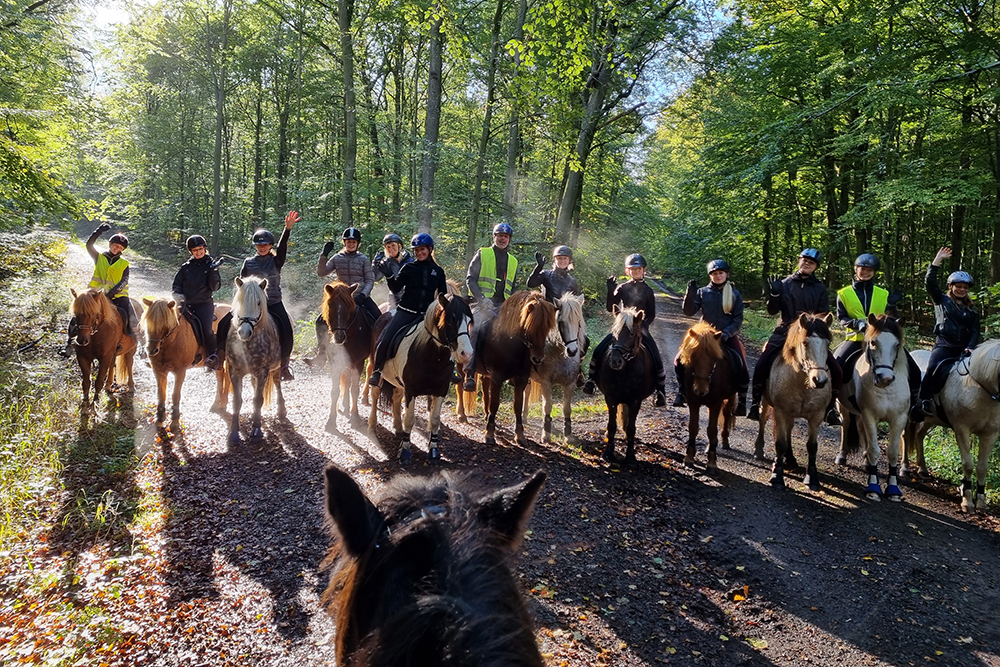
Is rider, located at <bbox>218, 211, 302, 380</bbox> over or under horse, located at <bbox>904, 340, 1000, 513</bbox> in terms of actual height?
over

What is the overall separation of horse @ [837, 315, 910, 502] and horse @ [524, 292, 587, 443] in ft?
11.8

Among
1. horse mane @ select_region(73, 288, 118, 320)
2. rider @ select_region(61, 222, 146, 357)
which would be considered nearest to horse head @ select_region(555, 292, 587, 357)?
horse mane @ select_region(73, 288, 118, 320)

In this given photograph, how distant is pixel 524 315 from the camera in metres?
7.30

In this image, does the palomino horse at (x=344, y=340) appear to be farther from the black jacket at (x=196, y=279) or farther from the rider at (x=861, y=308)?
the rider at (x=861, y=308)

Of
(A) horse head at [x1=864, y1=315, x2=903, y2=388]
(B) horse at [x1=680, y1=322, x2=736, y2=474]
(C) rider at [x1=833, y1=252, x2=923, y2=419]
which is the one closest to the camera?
(A) horse head at [x1=864, y1=315, x2=903, y2=388]

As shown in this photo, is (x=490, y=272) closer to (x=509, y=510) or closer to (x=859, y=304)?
(x=859, y=304)

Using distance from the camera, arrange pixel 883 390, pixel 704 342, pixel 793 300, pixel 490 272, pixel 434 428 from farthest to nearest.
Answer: pixel 490 272 < pixel 793 300 < pixel 434 428 < pixel 704 342 < pixel 883 390

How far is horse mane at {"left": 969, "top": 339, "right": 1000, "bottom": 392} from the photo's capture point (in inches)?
245

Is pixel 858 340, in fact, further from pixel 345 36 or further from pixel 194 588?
pixel 345 36

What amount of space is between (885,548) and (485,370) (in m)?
5.28

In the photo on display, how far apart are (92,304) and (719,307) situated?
915cm

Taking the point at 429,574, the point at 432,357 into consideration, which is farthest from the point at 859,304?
the point at 429,574

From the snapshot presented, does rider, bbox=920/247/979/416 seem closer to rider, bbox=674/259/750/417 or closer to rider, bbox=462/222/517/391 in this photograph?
rider, bbox=674/259/750/417

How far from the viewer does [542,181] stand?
2280cm
